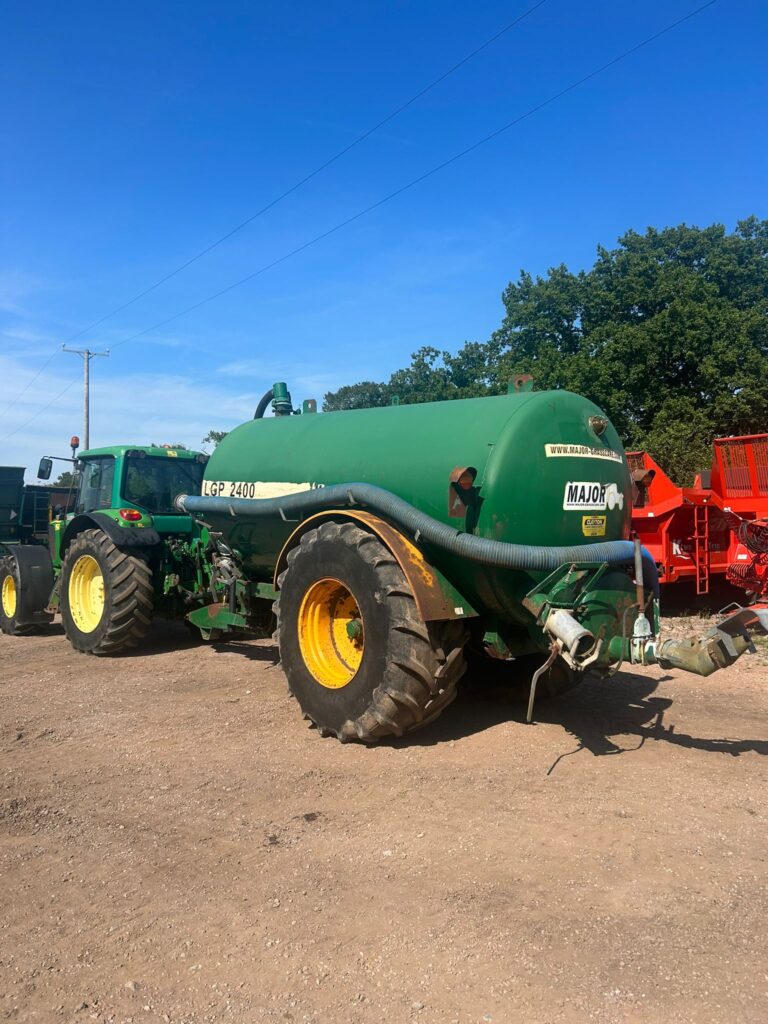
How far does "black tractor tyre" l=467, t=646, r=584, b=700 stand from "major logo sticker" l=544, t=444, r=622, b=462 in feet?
5.21

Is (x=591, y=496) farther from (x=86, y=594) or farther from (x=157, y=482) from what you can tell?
(x=86, y=594)

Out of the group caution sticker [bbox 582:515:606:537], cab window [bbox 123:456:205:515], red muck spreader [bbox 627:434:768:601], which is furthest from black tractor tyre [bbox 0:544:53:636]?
red muck spreader [bbox 627:434:768:601]

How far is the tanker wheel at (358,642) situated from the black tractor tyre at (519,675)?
94cm

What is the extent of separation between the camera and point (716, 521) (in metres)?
11.0

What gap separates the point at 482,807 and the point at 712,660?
1522 mm

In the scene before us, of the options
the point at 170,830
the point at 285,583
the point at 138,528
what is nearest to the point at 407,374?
the point at 138,528

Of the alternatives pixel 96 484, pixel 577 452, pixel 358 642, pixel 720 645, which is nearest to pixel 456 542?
pixel 577 452

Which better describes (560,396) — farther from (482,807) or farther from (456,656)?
(482,807)

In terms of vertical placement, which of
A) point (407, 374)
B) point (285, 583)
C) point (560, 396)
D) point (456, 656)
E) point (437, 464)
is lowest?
point (456, 656)

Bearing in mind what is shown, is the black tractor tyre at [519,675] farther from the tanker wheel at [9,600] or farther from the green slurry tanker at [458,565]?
the tanker wheel at [9,600]

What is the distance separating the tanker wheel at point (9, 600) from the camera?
34.0 feet

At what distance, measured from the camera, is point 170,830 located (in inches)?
162

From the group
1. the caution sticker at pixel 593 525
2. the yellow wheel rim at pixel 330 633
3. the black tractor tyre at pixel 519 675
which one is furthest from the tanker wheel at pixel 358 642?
the caution sticker at pixel 593 525

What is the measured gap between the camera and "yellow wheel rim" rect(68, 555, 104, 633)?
29.8 feet
